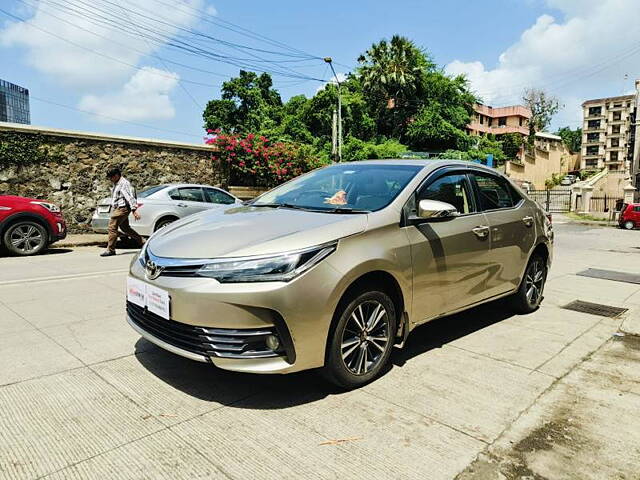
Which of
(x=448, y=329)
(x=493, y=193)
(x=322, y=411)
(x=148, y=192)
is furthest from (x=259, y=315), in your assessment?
(x=148, y=192)

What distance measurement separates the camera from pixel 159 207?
Answer: 33.8 ft

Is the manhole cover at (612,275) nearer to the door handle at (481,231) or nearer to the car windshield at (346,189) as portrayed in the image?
the door handle at (481,231)

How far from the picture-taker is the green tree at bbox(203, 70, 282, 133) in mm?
48316

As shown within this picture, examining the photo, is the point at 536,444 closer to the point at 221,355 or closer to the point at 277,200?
the point at 221,355

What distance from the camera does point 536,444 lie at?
8.39 feet

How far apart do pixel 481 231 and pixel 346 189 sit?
128 cm

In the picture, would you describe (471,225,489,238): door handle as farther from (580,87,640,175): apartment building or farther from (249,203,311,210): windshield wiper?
(580,87,640,175): apartment building

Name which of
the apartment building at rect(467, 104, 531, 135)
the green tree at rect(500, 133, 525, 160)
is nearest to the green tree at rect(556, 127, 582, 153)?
the apartment building at rect(467, 104, 531, 135)

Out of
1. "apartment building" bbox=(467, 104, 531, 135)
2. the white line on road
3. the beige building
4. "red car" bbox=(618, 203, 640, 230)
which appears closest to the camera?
the white line on road

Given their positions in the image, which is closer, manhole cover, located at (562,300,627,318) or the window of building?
manhole cover, located at (562,300,627,318)

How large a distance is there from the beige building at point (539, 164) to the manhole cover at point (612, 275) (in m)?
44.9

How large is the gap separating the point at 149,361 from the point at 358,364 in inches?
62.5

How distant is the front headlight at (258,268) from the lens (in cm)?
270

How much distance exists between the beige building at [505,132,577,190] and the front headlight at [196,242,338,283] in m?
52.0
